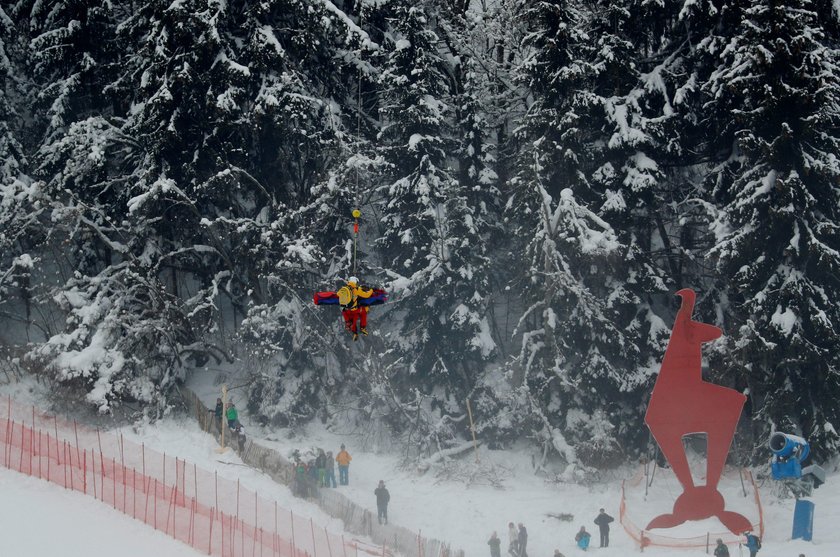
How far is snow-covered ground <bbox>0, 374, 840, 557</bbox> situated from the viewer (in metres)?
20.6

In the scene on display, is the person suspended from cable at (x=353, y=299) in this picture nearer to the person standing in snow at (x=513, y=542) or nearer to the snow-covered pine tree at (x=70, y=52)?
the person standing in snow at (x=513, y=542)

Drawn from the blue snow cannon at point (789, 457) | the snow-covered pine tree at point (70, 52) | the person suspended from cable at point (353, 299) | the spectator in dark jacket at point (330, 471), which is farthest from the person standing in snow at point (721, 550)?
the snow-covered pine tree at point (70, 52)

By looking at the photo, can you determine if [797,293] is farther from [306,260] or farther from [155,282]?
[155,282]

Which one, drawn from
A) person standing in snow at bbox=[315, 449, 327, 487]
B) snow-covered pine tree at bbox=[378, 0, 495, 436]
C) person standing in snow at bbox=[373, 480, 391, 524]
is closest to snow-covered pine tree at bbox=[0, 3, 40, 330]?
person standing in snow at bbox=[315, 449, 327, 487]

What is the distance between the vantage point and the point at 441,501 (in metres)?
26.0

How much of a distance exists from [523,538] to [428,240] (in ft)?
34.7

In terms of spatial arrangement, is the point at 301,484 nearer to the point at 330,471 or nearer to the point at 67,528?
the point at 330,471

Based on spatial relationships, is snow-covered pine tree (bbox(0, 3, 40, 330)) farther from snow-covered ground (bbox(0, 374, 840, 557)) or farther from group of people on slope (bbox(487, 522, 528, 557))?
group of people on slope (bbox(487, 522, 528, 557))

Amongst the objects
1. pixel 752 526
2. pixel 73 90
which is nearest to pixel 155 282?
pixel 73 90

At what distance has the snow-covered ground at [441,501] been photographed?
20.6m

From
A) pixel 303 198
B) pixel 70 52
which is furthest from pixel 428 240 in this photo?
pixel 70 52

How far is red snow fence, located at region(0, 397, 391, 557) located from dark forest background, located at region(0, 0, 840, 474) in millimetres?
2059

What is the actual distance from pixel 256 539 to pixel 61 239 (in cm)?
1644

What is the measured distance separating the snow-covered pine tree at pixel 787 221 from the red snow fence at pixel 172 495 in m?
12.6
